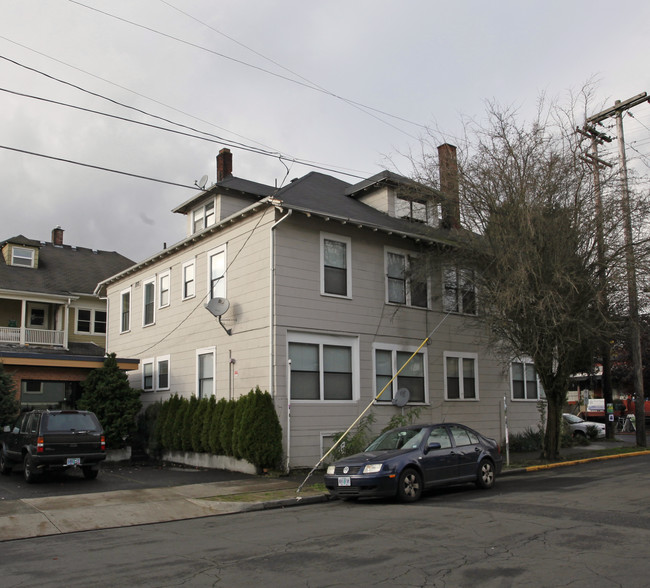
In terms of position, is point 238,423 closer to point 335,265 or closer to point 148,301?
point 335,265

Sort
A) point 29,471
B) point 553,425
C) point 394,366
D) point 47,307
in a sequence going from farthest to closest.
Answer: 1. point 47,307
2. point 394,366
3. point 553,425
4. point 29,471

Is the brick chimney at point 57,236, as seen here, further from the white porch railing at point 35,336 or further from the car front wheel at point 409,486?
the car front wheel at point 409,486

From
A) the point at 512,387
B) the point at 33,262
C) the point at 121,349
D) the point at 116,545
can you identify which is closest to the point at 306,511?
the point at 116,545

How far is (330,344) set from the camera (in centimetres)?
1795

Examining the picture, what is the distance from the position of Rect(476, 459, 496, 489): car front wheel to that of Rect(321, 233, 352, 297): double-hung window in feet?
22.0

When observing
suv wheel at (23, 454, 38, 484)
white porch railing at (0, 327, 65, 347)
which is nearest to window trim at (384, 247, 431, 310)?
suv wheel at (23, 454, 38, 484)

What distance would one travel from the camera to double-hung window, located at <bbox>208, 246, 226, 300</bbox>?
768 inches

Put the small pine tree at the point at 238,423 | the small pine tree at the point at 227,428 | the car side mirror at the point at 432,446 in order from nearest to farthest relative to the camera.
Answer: the car side mirror at the point at 432,446 < the small pine tree at the point at 238,423 < the small pine tree at the point at 227,428

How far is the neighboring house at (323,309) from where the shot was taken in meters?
17.2

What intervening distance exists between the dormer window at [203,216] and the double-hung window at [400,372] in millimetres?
7416

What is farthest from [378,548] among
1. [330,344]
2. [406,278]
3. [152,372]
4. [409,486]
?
[152,372]

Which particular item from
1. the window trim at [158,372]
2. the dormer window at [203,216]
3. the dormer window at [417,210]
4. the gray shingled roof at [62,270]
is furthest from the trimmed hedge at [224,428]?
the gray shingled roof at [62,270]

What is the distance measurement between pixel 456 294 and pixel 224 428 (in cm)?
873

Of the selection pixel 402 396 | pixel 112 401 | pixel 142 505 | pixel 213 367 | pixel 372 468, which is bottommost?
pixel 142 505
